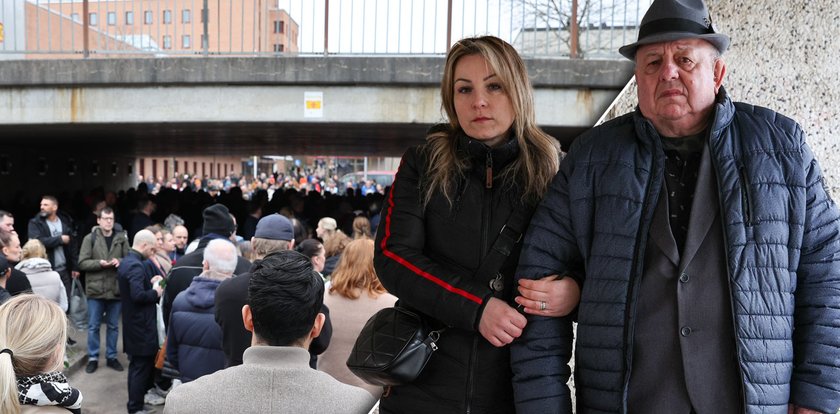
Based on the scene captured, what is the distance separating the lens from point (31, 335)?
2.73 metres

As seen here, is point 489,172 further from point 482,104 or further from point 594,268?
point 594,268

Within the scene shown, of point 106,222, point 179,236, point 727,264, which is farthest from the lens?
point 179,236

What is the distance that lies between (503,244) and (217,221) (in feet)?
16.7

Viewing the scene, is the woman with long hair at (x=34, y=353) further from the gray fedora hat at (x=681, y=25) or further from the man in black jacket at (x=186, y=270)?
the man in black jacket at (x=186, y=270)

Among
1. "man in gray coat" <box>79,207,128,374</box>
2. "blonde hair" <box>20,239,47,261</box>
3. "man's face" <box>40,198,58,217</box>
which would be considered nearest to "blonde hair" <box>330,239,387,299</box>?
"blonde hair" <box>20,239,47,261</box>

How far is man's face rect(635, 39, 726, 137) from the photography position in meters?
2.14

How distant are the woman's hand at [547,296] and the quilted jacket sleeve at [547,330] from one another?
34 mm

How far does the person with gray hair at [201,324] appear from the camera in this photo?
17.0ft

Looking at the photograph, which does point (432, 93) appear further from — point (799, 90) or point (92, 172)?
point (92, 172)

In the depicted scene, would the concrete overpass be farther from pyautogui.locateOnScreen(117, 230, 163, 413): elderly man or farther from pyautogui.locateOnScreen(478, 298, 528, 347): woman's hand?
pyautogui.locateOnScreen(478, 298, 528, 347): woman's hand

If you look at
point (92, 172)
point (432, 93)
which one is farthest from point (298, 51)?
point (92, 172)

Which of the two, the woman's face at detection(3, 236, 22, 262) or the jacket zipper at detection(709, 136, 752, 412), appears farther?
the woman's face at detection(3, 236, 22, 262)

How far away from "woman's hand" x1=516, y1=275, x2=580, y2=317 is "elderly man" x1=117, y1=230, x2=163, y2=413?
19.3 feet

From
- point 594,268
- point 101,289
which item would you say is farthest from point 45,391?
point 101,289
